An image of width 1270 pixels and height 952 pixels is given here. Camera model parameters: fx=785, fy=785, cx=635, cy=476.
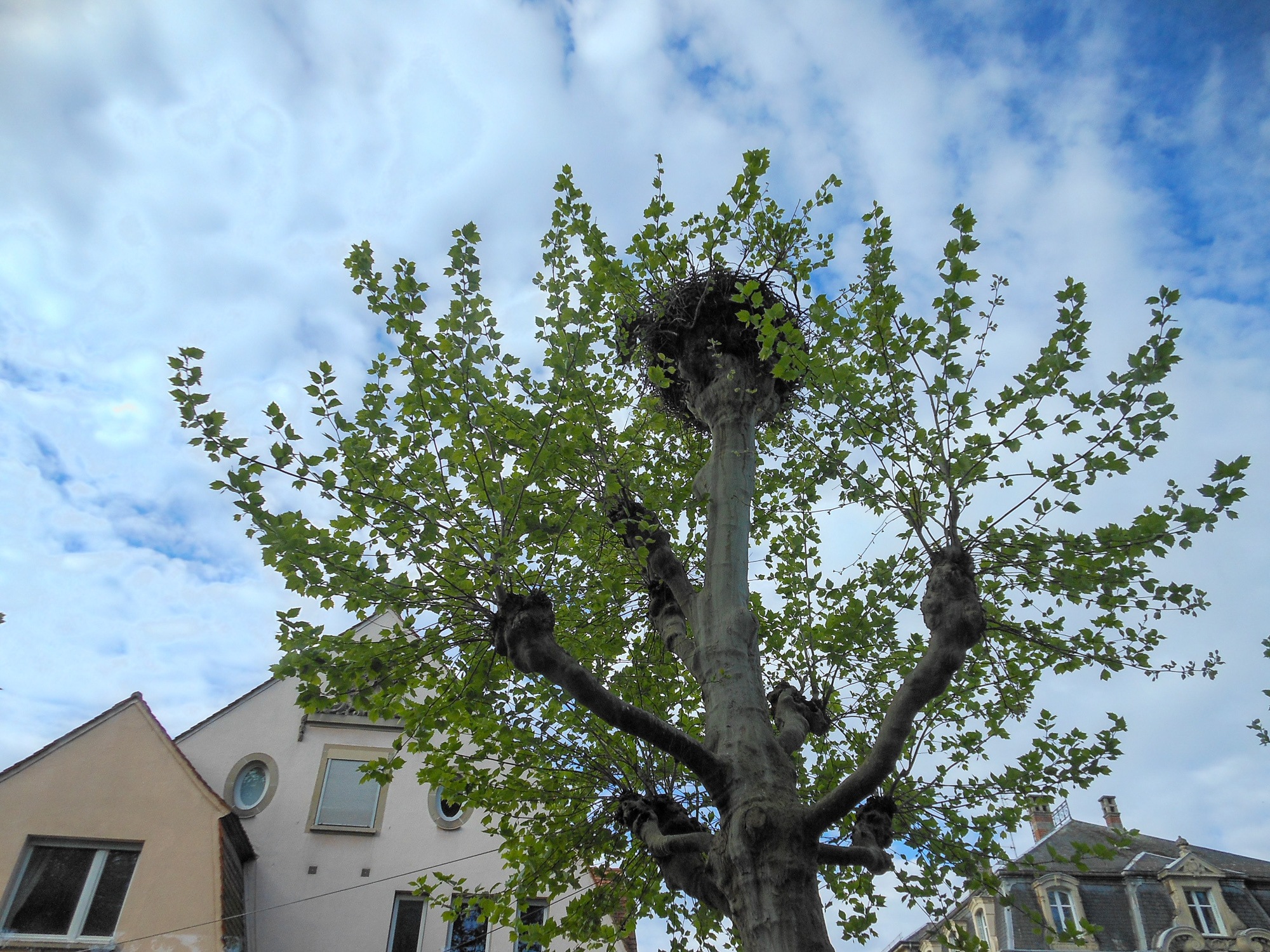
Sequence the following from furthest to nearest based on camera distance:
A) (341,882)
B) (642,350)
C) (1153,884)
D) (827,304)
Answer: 1. (1153,884)
2. (341,882)
3. (642,350)
4. (827,304)

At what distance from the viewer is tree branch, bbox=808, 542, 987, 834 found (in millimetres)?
5564

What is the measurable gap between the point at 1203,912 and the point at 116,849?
26.3 meters

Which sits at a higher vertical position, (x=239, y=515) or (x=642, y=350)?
(x=642, y=350)

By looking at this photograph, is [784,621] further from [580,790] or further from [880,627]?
[580,790]

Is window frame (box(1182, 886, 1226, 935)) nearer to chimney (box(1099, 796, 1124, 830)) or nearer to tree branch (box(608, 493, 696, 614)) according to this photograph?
chimney (box(1099, 796, 1124, 830))

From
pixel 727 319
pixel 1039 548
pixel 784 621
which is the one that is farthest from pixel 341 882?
pixel 1039 548

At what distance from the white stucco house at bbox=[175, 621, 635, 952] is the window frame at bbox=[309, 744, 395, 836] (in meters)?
0.02

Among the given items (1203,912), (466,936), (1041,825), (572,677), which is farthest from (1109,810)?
(572,677)

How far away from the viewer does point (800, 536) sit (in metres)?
9.80

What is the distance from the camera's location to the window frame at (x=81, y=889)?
11250mm

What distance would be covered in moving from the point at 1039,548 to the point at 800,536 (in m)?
3.47

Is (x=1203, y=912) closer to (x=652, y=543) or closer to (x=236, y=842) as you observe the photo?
(x=652, y=543)

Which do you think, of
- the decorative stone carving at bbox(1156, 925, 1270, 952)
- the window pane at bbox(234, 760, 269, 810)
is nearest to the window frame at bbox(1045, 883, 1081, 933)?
the decorative stone carving at bbox(1156, 925, 1270, 952)

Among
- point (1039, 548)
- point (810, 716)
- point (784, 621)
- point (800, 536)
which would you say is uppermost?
point (800, 536)
